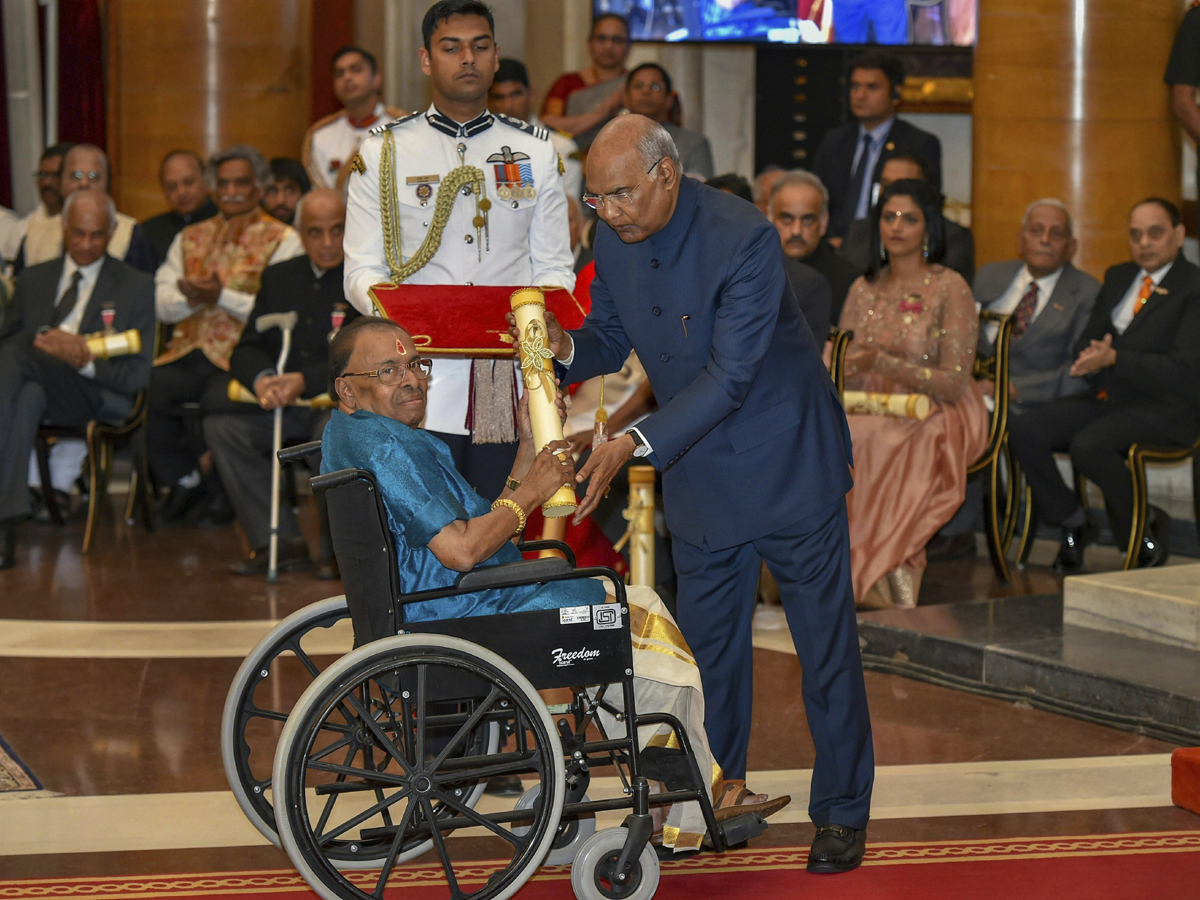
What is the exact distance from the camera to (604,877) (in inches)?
126

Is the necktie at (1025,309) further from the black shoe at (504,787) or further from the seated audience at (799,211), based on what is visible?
the black shoe at (504,787)

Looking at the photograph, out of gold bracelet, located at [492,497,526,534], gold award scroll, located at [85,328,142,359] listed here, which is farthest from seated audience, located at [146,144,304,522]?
gold bracelet, located at [492,497,526,534]

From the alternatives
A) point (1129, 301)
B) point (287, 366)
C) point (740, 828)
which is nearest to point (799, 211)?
point (1129, 301)

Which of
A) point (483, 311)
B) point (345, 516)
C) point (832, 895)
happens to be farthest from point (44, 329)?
point (832, 895)

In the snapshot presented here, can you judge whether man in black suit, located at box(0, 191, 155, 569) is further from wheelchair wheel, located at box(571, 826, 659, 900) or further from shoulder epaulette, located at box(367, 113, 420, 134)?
wheelchair wheel, located at box(571, 826, 659, 900)

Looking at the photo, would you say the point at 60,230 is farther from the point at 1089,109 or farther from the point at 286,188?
the point at 1089,109

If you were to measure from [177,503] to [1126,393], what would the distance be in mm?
4340

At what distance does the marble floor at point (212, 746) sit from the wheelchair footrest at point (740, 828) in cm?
22

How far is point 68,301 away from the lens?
24.4 ft

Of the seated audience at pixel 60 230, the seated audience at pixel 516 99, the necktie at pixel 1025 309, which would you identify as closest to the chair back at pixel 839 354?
the necktie at pixel 1025 309

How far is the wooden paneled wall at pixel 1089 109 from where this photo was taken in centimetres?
769

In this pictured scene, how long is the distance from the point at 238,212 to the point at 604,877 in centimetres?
518

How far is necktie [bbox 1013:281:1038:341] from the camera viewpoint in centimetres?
694

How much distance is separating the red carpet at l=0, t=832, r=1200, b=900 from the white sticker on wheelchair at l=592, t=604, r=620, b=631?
0.59 metres
